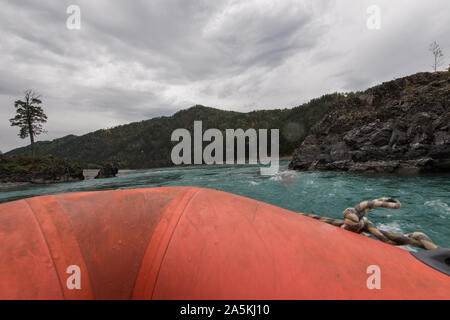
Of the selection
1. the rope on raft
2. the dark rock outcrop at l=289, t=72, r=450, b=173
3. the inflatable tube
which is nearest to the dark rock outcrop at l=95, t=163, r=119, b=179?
the dark rock outcrop at l=289, t=72, r=450, b=173

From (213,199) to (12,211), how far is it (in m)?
1.11

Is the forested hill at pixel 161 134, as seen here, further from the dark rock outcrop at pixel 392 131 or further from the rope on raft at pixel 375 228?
the rope on raft at pixel 375 228

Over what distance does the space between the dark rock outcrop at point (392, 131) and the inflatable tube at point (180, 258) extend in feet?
49.8

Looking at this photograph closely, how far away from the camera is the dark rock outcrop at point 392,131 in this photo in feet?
38.5

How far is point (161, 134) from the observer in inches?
4803

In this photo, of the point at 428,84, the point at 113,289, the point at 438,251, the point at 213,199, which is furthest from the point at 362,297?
the point at 428,84

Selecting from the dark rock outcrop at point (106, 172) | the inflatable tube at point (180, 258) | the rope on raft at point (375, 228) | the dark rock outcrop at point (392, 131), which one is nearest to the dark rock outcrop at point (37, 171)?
the dark rock outcrop at point (106, 172)

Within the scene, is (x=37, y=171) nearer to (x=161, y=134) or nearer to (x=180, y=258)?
(x=180, y=258)

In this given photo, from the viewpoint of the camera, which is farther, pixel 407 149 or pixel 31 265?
pixel 407 149

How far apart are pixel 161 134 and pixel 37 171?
9932 centimetres

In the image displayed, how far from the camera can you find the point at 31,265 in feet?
2.54

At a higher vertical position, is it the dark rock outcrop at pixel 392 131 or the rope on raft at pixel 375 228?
the dark rock outcrop at pixel 392 131

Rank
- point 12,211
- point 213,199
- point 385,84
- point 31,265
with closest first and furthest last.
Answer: point 31,265 < point 12,211 < point 213,199 < point 385,84
